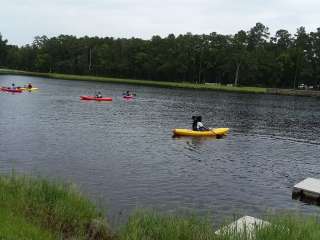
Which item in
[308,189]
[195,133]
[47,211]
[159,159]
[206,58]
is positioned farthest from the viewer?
[206,58]

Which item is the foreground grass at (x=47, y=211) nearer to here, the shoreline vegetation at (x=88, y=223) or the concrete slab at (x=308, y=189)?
the shoreline vegetation at (x=88, y=223)

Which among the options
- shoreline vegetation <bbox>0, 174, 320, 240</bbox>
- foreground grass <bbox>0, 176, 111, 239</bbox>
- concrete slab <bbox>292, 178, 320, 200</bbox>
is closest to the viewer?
foreground grass <bbox>0, 176, 111, 239</bbox>

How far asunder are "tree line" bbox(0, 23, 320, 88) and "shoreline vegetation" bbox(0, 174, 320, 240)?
12241 centimetres

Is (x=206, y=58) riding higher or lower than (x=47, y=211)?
higher

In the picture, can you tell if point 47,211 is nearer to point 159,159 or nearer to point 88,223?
Answer: point 88,223

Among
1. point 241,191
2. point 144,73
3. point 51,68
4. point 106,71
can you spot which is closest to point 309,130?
point 241,191

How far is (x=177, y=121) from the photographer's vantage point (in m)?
54.6

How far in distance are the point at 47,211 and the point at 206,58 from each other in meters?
129

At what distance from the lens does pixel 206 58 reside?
14125 centimetres

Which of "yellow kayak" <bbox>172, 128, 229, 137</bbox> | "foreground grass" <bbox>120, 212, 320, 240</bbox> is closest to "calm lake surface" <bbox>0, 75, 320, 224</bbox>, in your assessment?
"yellow kayak" <bbox>172, 128, 229, 137</bbox>

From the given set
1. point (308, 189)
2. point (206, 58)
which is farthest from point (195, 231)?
point (206, 58)

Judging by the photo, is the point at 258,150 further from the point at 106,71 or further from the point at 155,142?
the point at 106,71

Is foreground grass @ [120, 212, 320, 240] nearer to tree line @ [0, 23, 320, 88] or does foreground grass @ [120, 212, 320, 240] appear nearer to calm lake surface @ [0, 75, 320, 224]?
calm lake surface @ [0, 75, 320, 224]

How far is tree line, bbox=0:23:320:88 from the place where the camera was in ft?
450
